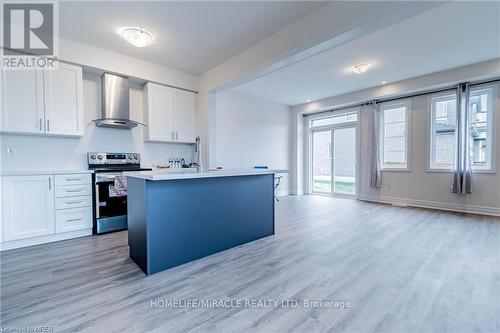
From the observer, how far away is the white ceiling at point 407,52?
2.79 metres

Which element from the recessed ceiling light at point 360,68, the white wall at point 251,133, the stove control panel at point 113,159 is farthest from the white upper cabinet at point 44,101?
the recessed ceiling light at point 360,68

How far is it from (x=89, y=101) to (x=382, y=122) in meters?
6.29

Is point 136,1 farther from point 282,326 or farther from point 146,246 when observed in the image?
point 282,326

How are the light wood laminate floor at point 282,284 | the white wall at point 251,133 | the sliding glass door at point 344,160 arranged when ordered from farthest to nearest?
the sliding glass door at point 344,160
the white wall at point 251,133
the light wood laminate floor at point 282,284

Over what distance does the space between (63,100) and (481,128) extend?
7247 mm

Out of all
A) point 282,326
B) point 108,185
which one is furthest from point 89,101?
point 282,326

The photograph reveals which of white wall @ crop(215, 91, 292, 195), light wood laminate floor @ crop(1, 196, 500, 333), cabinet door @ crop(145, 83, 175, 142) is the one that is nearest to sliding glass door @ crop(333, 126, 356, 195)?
white wall @ crop(215, 91, 292, 195)

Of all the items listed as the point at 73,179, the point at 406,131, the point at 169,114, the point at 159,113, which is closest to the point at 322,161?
the point at 406,131

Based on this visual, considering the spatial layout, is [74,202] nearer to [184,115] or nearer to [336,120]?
[184,115]

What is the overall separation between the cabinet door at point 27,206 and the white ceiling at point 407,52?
4.22 meters

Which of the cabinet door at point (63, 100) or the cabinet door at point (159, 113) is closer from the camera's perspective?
the cabinet door at point (63, 100)

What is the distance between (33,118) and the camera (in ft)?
9.73

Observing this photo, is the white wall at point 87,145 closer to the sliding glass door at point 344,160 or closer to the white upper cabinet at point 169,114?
the white upper cabinet at point 169,114

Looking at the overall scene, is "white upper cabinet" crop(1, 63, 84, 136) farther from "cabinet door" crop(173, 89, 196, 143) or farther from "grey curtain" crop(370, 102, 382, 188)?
"grey curtain" crop(370, 102, 382, 188)
